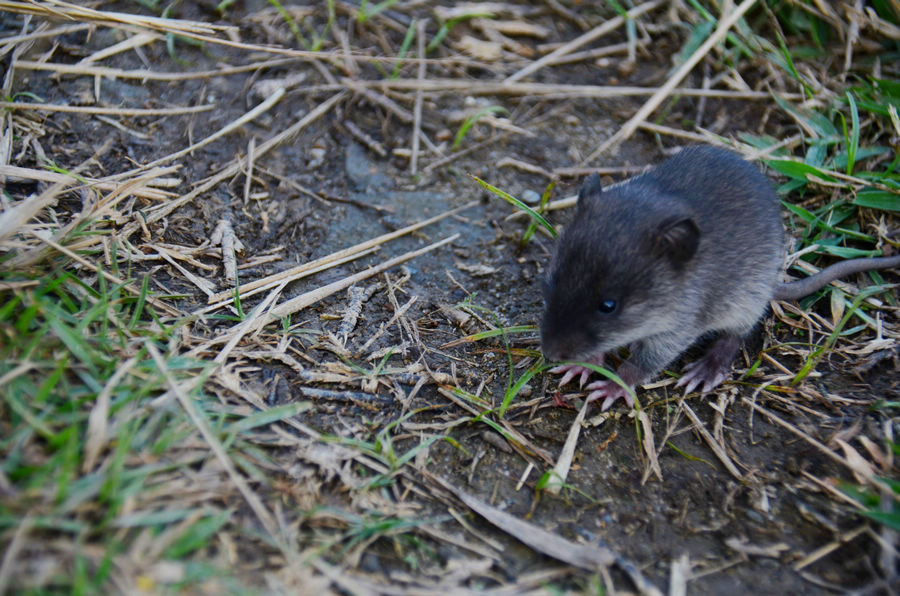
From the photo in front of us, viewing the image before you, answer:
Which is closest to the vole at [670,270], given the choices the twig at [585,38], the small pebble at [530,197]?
the small pebble at [530,197]

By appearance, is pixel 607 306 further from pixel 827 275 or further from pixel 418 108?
pixel 418 108

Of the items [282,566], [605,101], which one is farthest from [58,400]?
[605,101]

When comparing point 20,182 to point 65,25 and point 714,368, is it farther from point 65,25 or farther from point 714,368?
point 714,368

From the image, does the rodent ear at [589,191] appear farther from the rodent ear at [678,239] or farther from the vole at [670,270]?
the rodent ear at [678,239]

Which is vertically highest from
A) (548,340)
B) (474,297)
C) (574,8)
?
(574,8)

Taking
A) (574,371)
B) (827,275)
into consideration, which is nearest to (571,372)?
(574,371)

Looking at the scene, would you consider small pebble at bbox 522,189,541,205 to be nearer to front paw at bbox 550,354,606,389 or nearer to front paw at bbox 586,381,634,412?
front paw at bbox 550,354,606,389
